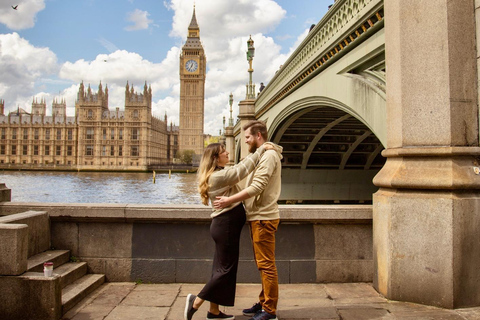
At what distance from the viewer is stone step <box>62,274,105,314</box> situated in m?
3.55

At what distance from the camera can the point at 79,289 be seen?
12.6 feet

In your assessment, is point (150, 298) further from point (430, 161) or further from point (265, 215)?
point (430, 161)

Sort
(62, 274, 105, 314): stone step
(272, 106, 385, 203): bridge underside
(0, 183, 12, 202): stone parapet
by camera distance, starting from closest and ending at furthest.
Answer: (62, 274, 105, 314): stone step, (0, 183, 12, 202): stone parapet, (272, 106, 385, 203): bridge underside

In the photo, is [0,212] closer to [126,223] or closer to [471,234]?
[126,223]

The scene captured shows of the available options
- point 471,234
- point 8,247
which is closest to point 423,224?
point 471,234

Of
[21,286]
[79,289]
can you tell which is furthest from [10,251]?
[79,289]

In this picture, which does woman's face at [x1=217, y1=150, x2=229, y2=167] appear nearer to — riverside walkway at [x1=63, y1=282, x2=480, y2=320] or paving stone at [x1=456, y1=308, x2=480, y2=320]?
riverside walkway at [x1=63, y1=282, x2=480, y2=320]

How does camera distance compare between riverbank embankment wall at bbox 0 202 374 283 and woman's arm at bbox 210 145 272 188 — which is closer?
woman's arm at bbox 210 145 272 188

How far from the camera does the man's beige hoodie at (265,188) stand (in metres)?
3.12

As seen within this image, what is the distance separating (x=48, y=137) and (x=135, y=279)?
10567 cm

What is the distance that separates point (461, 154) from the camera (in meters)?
3.65

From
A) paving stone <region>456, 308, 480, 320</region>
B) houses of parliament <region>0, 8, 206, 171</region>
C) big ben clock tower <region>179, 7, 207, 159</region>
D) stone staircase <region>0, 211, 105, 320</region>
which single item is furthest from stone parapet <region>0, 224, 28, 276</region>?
big ben clock tower <region>179, 7, 207, 159</region>

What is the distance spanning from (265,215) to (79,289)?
192 cm

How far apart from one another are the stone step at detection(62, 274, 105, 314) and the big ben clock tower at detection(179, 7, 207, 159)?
11011 cm
